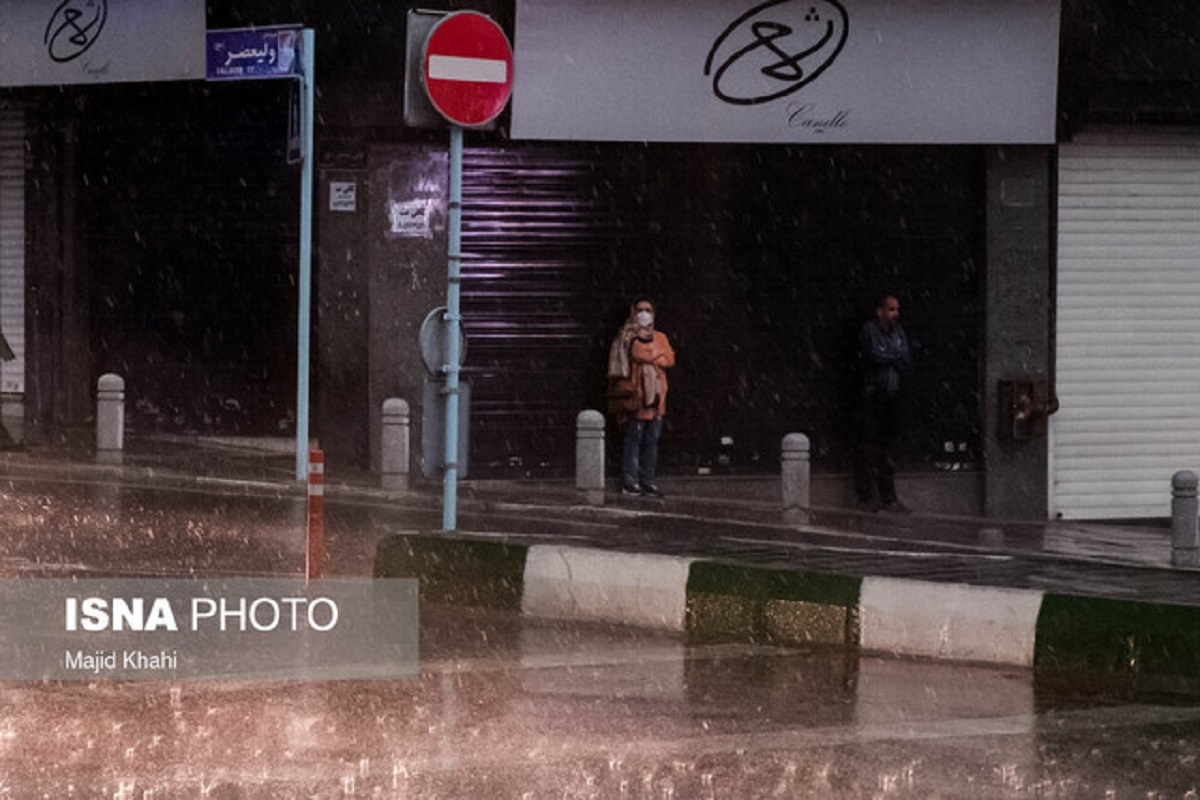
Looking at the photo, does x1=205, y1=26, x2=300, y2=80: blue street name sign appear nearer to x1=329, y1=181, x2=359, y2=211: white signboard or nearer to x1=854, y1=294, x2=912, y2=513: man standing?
x1=329, y1=181, x2=359, y2=211: white signboard

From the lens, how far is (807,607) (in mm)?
11352

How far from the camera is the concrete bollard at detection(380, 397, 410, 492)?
66.1 feet

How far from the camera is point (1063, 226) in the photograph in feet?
71.4

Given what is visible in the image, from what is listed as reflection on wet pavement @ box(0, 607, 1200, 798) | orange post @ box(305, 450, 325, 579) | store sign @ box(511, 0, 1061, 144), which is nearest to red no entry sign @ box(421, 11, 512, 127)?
orange post @ box(305, 450, 325, 579)

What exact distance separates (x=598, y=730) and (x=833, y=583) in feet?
9.86

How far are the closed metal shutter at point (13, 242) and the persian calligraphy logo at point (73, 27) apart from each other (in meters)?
1.68

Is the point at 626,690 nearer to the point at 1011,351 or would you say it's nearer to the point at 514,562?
the point at 514,562

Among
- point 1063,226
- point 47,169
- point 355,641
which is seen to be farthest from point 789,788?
point 47,169

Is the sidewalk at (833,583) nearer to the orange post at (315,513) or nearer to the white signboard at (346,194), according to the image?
the orange post at (315,513)

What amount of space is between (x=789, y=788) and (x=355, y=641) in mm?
3771

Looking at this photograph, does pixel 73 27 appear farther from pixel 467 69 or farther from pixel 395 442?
pixel 467 69

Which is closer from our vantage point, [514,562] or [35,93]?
[514,562]

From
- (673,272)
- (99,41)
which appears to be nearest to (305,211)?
(673,272)

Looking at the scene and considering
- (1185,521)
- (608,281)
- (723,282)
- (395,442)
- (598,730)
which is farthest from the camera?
(723,282)
